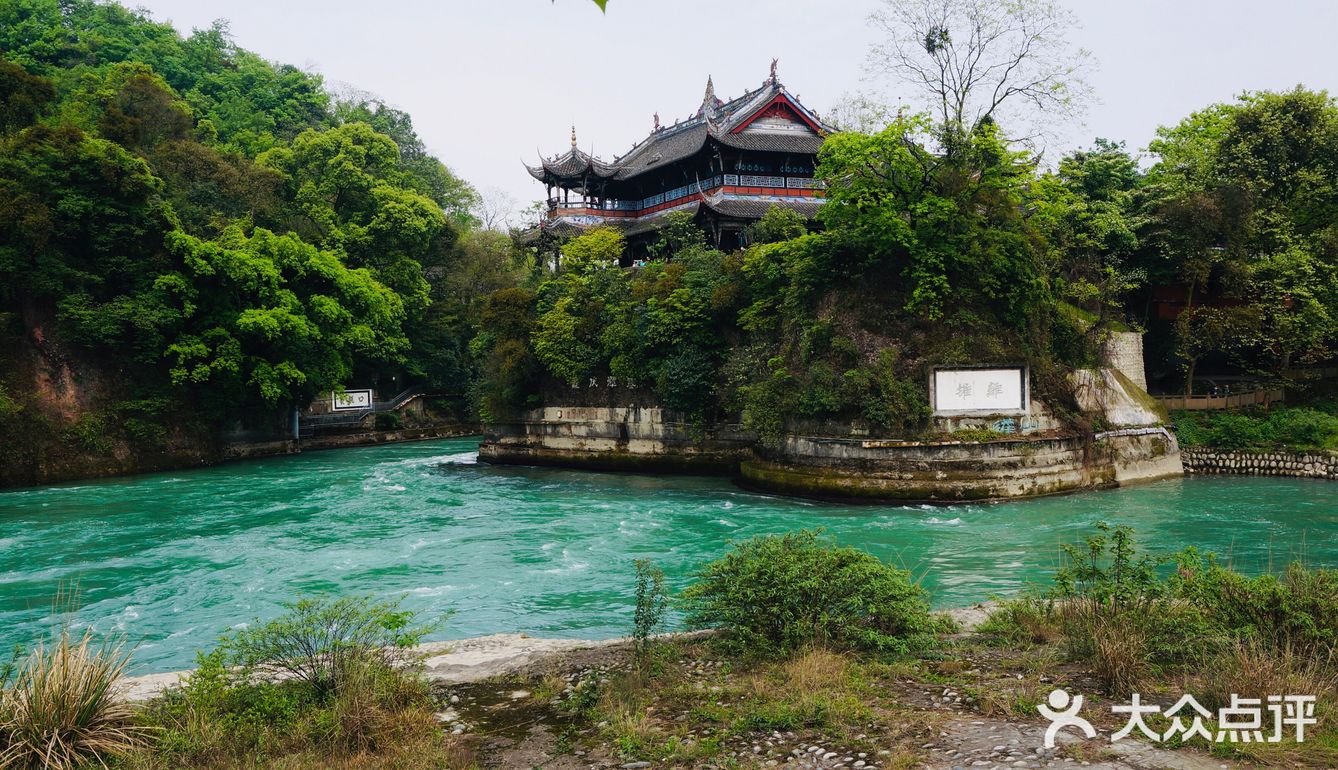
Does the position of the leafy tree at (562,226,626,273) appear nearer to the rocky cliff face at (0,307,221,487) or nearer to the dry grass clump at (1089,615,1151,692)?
the rocky cliff face at (0,307,221,487)

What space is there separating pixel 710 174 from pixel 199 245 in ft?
65.8

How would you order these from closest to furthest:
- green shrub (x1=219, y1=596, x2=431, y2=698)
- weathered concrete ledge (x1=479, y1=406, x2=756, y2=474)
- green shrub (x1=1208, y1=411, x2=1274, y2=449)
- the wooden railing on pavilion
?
Result: green shrub (x1=219, y1=596, x2=431, y2=698) → green shrub (x1=1208, y1=411, x2=1274, y2=449) → the wooden railing on pavilion → weathered concrete ledge (x1=479, y1=406, x2=756, y2=474)

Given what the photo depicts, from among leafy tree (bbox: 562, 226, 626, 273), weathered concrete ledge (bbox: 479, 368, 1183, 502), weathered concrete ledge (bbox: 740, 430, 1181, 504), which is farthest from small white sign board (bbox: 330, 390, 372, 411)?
weathered concrete ledge (bbox: 740, 430, 1181, 504)

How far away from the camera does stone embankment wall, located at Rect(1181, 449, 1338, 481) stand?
22594mm

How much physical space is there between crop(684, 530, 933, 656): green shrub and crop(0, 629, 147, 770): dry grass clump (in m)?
4.68

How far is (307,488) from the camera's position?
25.2 meters

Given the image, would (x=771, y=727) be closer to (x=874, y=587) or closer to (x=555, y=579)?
(x=874, y=587)

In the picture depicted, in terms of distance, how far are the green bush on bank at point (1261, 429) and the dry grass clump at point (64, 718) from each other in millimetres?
27523

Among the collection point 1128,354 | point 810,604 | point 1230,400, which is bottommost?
point 810,604

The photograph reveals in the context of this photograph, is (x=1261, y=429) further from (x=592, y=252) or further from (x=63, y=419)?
(x=63, y=419)

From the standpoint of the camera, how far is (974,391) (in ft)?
70.2

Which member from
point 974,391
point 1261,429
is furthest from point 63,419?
point 1261,429

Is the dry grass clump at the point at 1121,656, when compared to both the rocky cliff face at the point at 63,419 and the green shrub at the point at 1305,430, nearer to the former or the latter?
the green shrub at the point at 1305,430

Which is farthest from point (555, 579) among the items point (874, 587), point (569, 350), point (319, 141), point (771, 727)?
point (319, 141)
